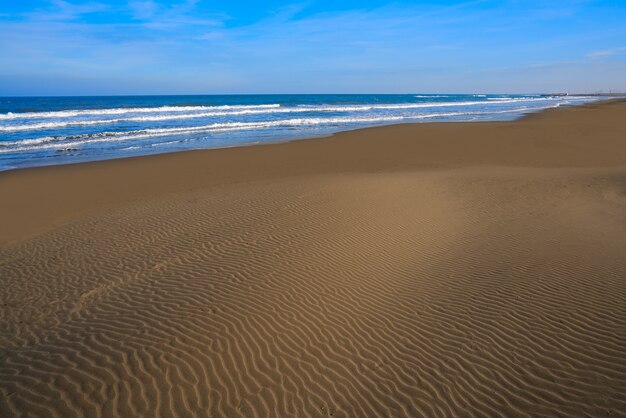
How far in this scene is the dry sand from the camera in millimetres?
4391

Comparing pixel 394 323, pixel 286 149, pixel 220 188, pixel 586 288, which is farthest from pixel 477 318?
pixel 286 149

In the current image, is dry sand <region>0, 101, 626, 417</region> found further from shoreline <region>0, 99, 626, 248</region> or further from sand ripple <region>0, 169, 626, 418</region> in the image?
shoreline <region>0, 99, 626, 248</region>

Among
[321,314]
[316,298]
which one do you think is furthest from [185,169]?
[321,314]

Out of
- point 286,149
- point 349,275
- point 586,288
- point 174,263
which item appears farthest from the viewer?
point 286,149

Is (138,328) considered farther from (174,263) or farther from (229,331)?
(174,263)

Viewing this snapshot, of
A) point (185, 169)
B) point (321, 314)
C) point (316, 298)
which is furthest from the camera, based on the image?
point (185, 169)

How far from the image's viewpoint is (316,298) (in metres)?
6.45

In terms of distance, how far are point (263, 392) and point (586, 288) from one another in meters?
5.71

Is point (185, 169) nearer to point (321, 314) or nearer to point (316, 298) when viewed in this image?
point (316, 298)

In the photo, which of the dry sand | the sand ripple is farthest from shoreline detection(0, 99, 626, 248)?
the sand ripple

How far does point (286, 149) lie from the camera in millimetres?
21438

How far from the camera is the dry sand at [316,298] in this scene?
4391 millimetres

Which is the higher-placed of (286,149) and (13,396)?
(286,149)

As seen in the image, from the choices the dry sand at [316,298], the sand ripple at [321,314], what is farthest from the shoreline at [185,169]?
the sand ripple at [321,314]
